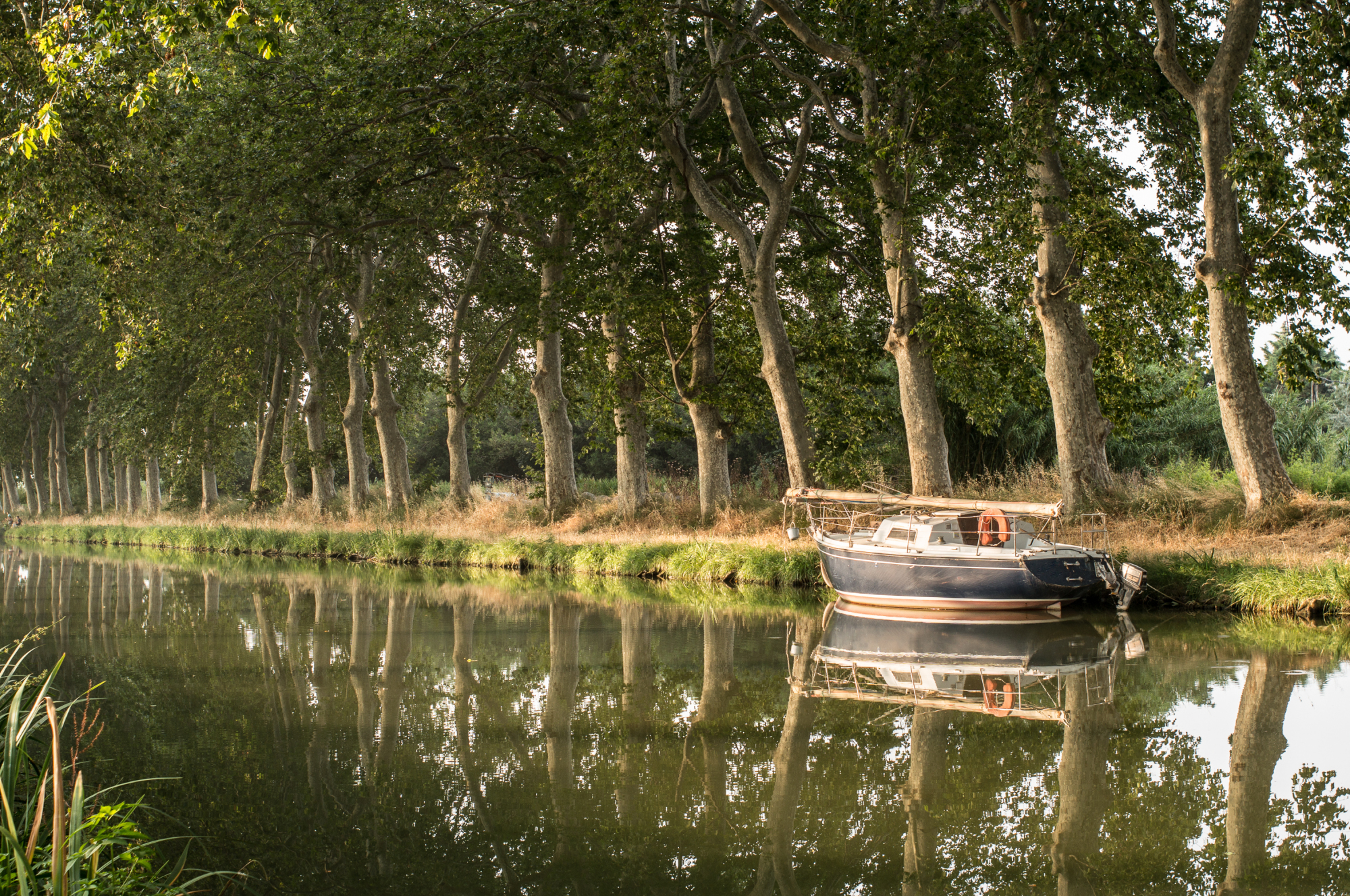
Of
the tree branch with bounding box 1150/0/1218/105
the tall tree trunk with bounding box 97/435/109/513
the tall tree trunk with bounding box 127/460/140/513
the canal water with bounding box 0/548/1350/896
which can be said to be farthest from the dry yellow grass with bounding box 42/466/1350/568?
the tall tree trunk with bounding box 97/435/109/513

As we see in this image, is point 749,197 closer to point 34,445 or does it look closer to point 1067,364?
point 1067,364

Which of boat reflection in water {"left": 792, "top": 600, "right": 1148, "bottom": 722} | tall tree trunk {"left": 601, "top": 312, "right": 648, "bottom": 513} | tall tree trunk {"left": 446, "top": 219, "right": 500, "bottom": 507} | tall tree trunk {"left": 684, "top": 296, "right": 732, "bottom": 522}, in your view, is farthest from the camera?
tall tree trunk {"left": 446, "top": 219, "right": 500, "bottom": 507}

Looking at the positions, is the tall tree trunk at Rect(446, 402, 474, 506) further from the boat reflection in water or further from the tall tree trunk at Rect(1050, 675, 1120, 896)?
the tall tree trunk at Rect(1050, 675, 1120, 896)

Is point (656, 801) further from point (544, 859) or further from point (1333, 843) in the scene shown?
point (1333, 843)

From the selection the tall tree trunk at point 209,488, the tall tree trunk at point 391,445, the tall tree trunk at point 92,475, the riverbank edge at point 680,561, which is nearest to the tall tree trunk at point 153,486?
the tall tree trunk at point 92,475

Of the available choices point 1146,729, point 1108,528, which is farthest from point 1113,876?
point 1108,528

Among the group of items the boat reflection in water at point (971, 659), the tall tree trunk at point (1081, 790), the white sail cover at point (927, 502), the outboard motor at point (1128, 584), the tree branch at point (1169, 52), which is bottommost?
the boat reflection in water at point (971, 659)

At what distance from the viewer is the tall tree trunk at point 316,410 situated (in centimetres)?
3322

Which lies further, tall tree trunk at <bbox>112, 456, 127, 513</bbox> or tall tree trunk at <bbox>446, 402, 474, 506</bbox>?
tall tree trunk at <bbox>112, 456, 127, 513</bbox>

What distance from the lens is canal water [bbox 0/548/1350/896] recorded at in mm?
5770

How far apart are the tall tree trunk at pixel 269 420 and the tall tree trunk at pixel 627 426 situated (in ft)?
55.1

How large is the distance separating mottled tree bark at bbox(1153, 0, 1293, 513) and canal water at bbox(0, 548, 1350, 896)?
9.33 ft

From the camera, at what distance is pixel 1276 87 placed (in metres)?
16.6

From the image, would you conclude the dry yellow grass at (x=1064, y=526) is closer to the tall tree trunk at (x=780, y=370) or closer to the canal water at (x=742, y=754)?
the tall tree trunk at (x=780, y=370)
